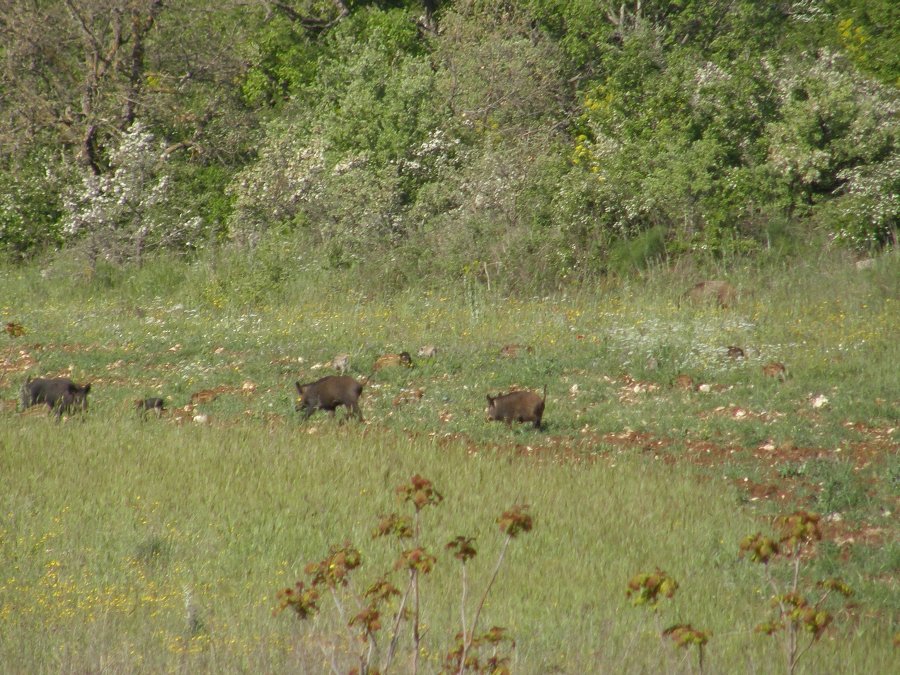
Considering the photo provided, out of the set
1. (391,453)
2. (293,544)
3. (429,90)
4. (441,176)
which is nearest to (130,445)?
(391,453)

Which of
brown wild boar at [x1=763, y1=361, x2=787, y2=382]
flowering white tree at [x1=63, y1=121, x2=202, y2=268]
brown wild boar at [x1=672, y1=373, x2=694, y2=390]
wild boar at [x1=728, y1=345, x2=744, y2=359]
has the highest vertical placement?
flowering white tree at [x1=63, y1=121, x2=202, y2=268]

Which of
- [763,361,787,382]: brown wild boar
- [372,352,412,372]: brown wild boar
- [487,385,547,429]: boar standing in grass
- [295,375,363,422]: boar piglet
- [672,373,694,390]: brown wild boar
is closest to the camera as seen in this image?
[487,385,547,429]: boar standing in grass

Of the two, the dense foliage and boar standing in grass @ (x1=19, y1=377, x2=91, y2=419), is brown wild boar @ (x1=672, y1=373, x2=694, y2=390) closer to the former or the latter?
the dense foliage

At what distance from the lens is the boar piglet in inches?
445

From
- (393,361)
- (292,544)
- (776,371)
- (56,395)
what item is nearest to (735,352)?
(776,371)

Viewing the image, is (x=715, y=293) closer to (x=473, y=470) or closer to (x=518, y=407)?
(x=518, y=407)

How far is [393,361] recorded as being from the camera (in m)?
13.6

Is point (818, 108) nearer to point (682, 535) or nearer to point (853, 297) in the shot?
point (853, 297)

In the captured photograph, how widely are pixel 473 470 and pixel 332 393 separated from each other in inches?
95.5

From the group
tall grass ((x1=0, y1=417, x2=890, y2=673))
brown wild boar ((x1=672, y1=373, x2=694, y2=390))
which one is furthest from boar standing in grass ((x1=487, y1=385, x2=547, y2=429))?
brown wild boar ((x1=672, y1=373, x2=694, y2=390))

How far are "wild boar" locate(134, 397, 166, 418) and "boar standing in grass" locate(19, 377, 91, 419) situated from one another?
548mm

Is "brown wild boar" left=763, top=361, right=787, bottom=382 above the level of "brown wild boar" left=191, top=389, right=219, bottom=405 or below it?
above

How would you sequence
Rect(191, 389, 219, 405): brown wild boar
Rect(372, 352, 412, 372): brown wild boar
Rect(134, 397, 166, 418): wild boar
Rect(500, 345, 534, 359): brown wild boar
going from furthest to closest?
Rect(500, 345, 534, 359): brown wild boar < Rect(372, 352, 412, 372): brown wild boar < Rect(191, 389, 219, 405): brown wild boar < Rect(134, 397, 166, 418): wild boar

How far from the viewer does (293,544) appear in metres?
7.48
